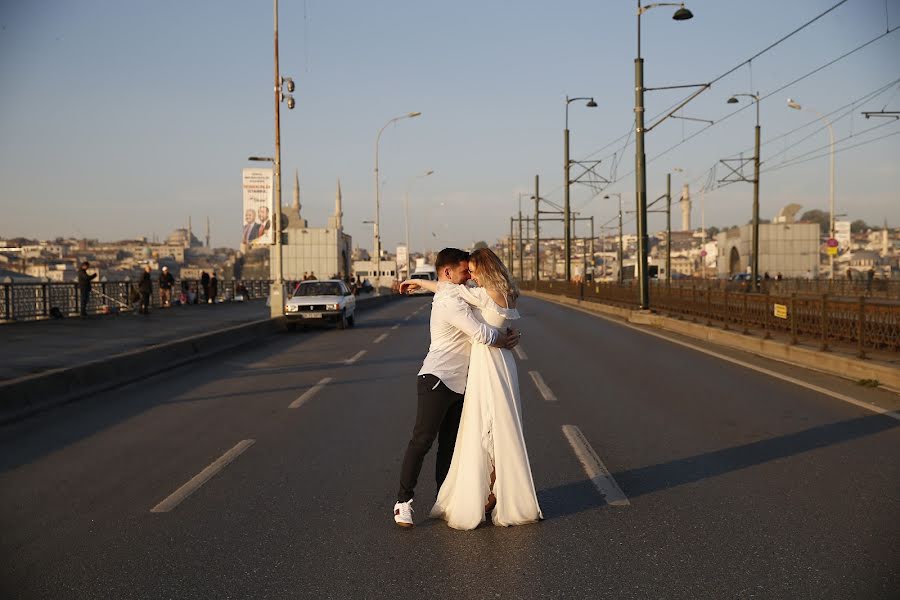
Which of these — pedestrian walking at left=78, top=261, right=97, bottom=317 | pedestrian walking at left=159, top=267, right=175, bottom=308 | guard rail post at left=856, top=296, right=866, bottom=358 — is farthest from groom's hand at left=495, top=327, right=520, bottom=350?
pedestrian walking at left=159, top=267, right=175, bottom=308

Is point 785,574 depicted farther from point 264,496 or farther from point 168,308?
point 168,308

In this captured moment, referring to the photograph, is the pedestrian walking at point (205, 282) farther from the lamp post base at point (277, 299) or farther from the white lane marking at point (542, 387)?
the white lane marking at point (542, 387)

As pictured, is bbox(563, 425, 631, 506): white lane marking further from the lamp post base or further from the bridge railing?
the lamp post base

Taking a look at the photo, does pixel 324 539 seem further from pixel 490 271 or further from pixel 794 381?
pixel 794 381

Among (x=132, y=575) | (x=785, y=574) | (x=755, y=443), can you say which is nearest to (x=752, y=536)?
(x=785, y=574)

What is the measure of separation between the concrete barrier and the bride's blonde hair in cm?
728

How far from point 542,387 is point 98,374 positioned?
697 cm

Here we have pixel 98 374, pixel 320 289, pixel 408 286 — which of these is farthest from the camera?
pixel 320 289

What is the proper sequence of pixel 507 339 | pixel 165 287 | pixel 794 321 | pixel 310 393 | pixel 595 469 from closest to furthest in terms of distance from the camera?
pixel 507 339 → pixel 595 469 → pixel 310 393 → pixel 794 321 → pixel 165 287

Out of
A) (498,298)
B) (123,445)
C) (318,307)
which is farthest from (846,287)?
(498,298)

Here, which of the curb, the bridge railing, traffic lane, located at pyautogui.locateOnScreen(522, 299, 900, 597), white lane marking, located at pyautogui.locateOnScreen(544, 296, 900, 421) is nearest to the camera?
traffic lane, located at pyautogui.locateOnScreen(522, 299, 900, 597)

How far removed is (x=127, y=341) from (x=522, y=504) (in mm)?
15392

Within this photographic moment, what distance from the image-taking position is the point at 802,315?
52.9 feet

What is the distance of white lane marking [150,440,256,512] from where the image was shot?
587 cm
